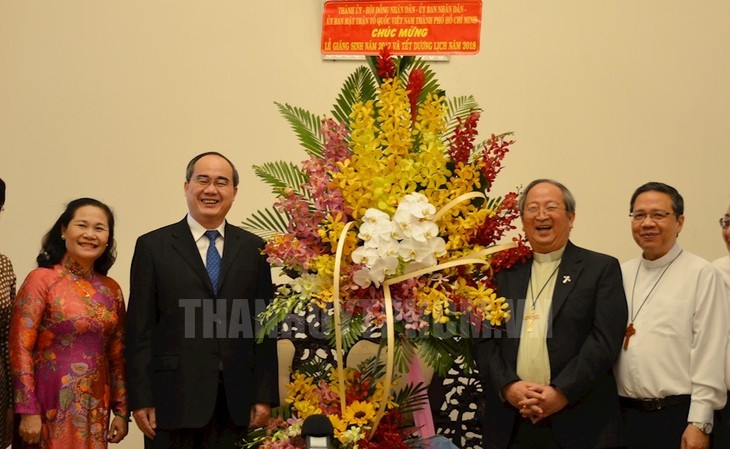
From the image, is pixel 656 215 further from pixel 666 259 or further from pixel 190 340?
pixel 190 340

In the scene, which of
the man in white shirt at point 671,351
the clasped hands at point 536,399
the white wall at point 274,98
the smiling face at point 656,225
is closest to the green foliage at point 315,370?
the clasped hands at point 536,399

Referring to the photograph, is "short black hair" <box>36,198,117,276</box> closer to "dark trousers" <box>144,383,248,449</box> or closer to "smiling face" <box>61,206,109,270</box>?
"smiling face" <box>61,206,109,270</box>

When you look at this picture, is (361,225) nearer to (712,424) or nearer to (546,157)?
(712,424)

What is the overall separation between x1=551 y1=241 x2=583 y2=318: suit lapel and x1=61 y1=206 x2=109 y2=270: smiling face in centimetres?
158

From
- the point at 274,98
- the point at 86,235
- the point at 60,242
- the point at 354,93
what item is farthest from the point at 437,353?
the point at 274,98

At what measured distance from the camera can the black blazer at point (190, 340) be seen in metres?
2.97

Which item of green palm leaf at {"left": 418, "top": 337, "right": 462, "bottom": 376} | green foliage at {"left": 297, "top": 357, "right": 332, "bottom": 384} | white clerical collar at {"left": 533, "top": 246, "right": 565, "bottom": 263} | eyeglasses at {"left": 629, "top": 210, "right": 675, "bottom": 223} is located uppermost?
eyeglasses at {"left": 629, "top": 210, "right": 675, "bottom": 223}

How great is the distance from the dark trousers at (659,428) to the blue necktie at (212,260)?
1.50 metres

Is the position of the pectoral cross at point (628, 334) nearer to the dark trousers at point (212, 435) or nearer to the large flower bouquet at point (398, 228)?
the large flower bouquet at point (398, 228)

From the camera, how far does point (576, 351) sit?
2.88 m

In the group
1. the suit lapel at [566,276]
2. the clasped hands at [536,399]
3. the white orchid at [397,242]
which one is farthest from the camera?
the suit lapel at [566,276]

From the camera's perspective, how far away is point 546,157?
14.6 ft

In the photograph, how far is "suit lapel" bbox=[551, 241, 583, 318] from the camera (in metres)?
2.90

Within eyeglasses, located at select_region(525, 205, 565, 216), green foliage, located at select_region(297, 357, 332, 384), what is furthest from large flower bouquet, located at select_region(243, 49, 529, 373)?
green foliage, located at select_region(297, 357, 332, 384)
